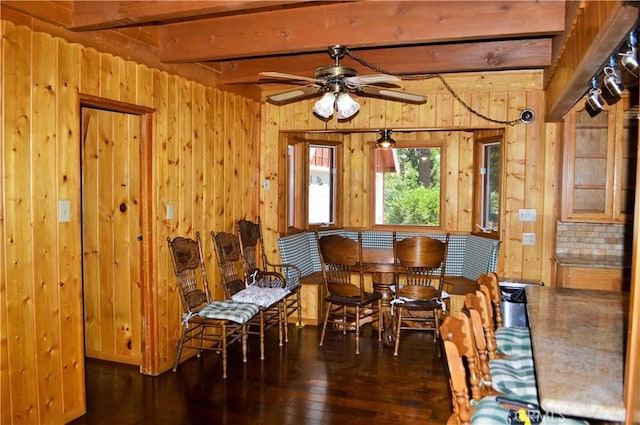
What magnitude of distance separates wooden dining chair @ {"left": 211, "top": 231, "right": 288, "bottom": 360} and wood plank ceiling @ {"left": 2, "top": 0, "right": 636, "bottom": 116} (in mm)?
1530

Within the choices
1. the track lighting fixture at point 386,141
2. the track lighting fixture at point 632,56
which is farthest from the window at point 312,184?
the track lighting fixture at point 632,56

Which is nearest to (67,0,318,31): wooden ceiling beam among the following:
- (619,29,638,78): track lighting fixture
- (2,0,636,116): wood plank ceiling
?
(2,0,636,116): wood plank ceiling

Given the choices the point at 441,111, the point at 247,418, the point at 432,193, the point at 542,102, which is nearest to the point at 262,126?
the point at 441,111

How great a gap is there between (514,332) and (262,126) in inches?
136

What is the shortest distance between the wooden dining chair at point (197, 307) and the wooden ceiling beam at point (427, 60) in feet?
5.21

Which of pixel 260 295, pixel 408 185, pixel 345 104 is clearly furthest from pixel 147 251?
pixel 408 185

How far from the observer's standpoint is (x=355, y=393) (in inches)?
141

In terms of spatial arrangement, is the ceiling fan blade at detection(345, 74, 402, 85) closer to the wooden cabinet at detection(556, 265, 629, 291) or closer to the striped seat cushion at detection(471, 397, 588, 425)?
the striped seat cushion at detection(471, 397, 588, 425)

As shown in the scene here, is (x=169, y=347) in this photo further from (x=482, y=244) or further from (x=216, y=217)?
(x=482, y=244)

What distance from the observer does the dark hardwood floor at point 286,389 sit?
3225mm

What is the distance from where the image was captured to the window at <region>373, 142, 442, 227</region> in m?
6.19

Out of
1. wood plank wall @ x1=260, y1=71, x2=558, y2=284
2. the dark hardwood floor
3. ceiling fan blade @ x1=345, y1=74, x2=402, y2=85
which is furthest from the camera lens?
wood plank wall @ x1=260, y1=71, x2=558, y2=284

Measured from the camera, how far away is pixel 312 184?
6.15 metres

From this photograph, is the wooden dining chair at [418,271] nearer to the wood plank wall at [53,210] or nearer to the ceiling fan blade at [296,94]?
the ceiling fan blade at [296,94]
